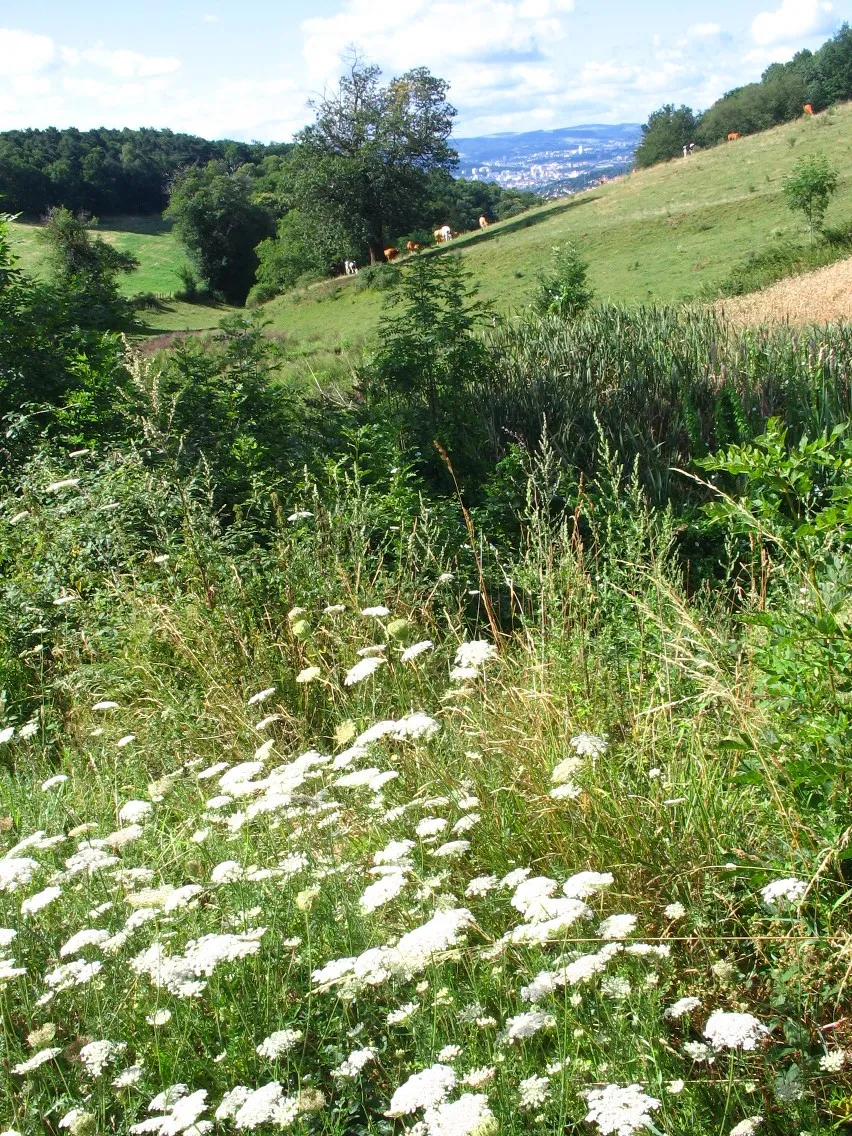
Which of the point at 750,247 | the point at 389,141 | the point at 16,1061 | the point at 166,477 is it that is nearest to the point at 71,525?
the point at 166,477

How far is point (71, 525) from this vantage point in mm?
5730

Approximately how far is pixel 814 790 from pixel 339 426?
21.5ft

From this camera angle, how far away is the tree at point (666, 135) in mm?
68438

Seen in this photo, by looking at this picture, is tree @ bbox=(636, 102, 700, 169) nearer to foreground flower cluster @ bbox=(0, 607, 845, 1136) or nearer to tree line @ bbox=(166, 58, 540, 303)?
tree line @ bbox=(166, 58, 540, 303)

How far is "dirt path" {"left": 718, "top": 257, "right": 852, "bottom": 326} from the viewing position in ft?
55.0

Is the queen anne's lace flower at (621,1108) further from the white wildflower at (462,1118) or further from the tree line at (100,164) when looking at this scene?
the tree line at (100,164)

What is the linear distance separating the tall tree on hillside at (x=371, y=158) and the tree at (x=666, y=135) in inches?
758

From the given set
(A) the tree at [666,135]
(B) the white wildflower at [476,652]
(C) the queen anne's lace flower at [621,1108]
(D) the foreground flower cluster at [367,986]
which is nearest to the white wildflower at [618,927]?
(D) the foreground flower cluster at [367,986]

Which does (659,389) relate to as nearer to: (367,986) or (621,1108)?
(367,986)

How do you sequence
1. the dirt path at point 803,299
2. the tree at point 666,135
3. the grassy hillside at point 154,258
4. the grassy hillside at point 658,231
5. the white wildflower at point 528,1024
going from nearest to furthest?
the white wildflower at point 528,1024, the dirt path at point 803,299, the grassy hillside at point 658,231, the grassy hillside at point 154,258, the tree at point 666,135

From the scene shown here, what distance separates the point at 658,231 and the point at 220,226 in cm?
3932

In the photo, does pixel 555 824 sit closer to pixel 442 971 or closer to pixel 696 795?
pixel 696 795

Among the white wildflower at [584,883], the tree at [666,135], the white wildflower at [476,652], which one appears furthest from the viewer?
the tree at [666,135]

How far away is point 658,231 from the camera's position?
33.7 meters
